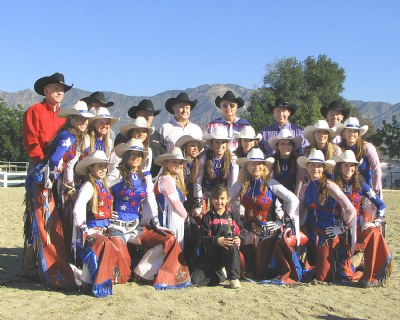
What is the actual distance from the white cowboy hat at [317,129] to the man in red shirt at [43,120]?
3.08 meters

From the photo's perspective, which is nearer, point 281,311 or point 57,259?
point 281,311

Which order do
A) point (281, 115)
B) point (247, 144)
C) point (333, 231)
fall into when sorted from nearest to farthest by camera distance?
point (333, 231)
point (247, 144)
point (281, 115)

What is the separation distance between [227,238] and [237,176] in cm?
117

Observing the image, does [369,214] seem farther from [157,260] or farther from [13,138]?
[13,138]

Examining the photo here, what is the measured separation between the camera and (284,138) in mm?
7383

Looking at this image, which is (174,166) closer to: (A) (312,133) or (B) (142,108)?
(B) (142,108)

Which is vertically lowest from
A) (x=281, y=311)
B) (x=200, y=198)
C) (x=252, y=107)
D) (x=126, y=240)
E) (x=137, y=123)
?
(x=281, y=311)

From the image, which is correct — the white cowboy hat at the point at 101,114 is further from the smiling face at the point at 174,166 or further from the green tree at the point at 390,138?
the green tree at the point at 390,138

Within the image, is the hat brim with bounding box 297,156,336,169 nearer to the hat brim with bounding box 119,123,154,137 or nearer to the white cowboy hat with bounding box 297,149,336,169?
the white cowboy hat with bounding box 297,149,336,169

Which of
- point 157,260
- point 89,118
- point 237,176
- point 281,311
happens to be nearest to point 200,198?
point 237,176

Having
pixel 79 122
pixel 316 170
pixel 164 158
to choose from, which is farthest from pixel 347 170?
pixel 79 122

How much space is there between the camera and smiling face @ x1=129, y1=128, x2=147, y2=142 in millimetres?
7238

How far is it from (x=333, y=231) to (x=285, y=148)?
126cm

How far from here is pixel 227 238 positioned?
6363 mm
